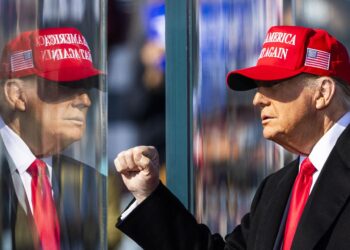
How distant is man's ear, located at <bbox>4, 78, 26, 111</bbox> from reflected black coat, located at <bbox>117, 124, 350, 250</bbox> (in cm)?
93

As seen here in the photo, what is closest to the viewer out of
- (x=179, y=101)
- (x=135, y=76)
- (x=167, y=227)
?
(x=167, y=227)

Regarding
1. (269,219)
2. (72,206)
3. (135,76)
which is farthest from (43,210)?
(135,76)

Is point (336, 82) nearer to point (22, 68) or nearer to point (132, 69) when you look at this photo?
point (22, 68)

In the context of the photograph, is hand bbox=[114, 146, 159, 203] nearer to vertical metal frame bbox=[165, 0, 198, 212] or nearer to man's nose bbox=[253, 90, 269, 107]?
man's nose bbox=[253, 90, 269, 107]

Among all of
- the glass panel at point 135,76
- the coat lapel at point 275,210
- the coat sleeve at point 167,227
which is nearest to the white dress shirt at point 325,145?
the coat lapel at point 275,210

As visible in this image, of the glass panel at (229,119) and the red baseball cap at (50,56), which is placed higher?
the red baseball cap at (50,56)

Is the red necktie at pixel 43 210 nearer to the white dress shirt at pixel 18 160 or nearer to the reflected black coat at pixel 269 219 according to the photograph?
the white dress shirt at pixel 18 160

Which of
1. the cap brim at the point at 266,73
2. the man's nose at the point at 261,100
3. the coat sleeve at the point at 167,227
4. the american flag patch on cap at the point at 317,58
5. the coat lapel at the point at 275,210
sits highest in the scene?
the american flag patch on cap at the point at 317,58

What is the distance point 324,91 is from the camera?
295cm

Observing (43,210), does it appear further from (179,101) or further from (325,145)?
(179,101)

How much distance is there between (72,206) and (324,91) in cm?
95

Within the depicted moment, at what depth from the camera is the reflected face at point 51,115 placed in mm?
2229

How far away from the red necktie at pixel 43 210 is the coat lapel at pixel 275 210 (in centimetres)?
81

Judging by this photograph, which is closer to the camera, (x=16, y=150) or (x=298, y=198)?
(x=16, y=150)
